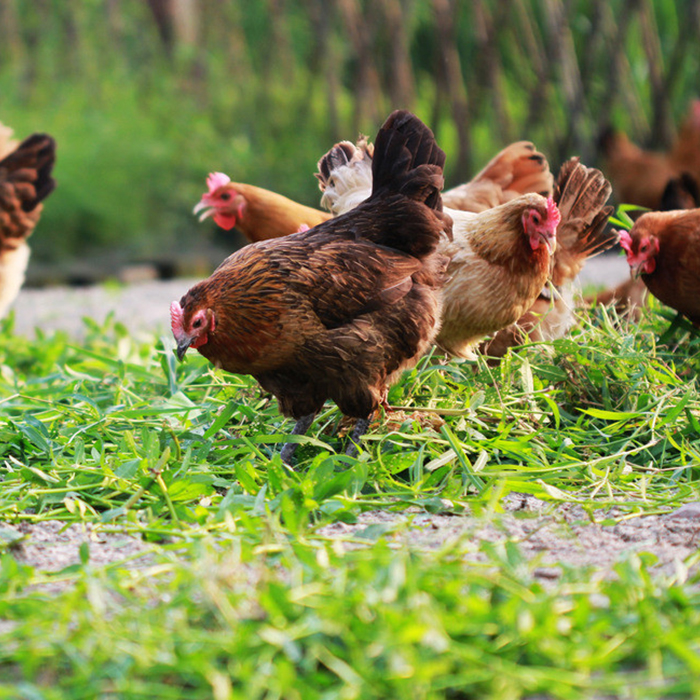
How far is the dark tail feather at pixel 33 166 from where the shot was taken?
4938mm

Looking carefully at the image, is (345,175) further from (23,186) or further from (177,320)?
(23,186)

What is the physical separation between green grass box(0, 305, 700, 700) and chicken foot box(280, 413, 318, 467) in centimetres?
8

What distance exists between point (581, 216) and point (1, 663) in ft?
8.56

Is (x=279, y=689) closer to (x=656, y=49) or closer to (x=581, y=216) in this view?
(x=581, y=216)

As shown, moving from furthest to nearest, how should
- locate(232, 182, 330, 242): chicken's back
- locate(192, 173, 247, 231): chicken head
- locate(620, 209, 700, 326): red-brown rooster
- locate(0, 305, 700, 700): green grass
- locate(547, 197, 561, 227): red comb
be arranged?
locate(192, 173, 247, 231): chicken head < locate(232, 182, 330, 242): chicken's back < locate(620, 209, 700, 326): red-brown rooster < locate(547, 197, 561, 227): red comb < locate(0, 305, 700, 700): green grass

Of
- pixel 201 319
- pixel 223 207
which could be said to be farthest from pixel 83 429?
pixel 223 207

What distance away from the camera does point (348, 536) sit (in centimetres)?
177

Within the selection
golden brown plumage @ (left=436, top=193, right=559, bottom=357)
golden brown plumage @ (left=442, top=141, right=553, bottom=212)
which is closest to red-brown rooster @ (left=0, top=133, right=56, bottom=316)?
golden brown plumage @ (left=442, top=141, right=553, bottom=212)

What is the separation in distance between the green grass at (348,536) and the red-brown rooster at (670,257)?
16cm

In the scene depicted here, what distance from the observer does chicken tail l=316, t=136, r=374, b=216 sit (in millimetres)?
3098

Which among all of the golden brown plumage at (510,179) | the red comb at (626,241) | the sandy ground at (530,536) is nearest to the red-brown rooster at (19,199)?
the golden brown plumage at (510,179)

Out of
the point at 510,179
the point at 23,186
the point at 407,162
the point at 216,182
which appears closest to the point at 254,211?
the point at 216,182

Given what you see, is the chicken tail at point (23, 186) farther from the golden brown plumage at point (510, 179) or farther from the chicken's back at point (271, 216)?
the golden brown plumage at point (510, 179)

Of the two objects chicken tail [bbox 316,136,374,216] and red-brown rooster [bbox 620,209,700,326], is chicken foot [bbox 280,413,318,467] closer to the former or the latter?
chicken tail [bbox 316,136,374,216]
